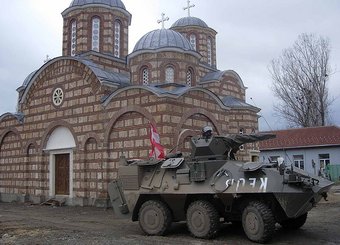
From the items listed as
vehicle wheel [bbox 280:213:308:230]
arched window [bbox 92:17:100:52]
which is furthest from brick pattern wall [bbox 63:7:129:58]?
vehicle wheel [bbox 280:213:308:230]

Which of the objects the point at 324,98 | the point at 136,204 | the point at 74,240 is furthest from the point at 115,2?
the point at 324,98

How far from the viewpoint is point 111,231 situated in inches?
421

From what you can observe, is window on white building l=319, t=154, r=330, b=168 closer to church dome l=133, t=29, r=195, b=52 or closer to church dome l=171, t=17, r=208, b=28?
church dome l=171, t=17, r=208, b=28

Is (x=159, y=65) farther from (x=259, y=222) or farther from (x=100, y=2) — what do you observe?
(x=259, y=222)

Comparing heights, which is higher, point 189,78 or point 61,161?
point 189,78

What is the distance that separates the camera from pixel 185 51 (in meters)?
18.2

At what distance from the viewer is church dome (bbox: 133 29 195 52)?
1814 cm

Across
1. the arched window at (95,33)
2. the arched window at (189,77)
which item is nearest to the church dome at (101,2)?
the arched window at (95,33)

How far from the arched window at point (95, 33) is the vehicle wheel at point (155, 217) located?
12435 millimetres

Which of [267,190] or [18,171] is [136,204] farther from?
[18,171]

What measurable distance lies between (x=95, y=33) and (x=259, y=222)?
49.8 ft

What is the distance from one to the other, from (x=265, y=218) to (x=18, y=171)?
51.2 feet

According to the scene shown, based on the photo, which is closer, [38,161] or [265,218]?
[265,218]

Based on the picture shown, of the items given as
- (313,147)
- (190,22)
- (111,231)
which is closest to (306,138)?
(313,147)
